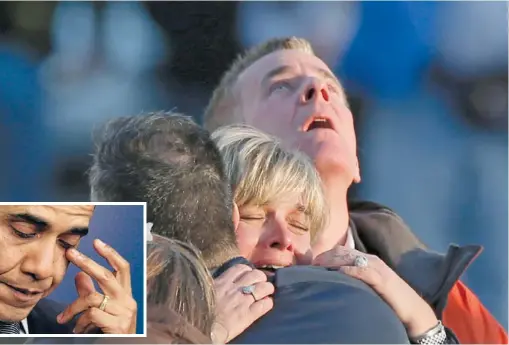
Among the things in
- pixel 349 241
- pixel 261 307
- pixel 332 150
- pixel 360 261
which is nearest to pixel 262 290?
pixel 261 307

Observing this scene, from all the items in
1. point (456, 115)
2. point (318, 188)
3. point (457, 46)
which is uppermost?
point (457, 46)

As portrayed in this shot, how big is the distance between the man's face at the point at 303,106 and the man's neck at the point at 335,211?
25mm

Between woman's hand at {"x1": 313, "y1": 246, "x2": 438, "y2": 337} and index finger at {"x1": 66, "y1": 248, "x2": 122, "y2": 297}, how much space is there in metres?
0.60

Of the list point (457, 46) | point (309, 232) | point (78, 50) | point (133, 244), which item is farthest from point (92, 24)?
point (457, 46)

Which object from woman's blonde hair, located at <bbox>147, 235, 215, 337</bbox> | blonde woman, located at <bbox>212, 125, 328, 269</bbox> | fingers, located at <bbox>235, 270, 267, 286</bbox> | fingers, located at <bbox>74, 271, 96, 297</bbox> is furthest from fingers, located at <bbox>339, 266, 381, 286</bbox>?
fingers, located at <bbox>74, 271, 96, 297</bbox>

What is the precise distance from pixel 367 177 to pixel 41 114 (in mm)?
1042

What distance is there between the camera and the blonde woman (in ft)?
8.65

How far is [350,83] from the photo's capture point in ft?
9.50

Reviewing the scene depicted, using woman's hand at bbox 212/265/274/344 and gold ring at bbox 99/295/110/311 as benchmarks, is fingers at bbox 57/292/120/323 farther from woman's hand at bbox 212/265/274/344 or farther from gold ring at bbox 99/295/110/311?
woman's hand at bbox 212/265/274/344

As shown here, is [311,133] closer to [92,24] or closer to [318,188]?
[318,188]

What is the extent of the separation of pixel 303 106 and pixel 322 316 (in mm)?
864

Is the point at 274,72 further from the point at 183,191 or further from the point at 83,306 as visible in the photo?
the point at 83,306

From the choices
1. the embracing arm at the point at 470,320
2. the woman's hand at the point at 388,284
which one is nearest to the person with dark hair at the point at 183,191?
the woman's hand at the point at 388,284

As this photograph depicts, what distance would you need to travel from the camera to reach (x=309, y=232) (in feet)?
8.98
